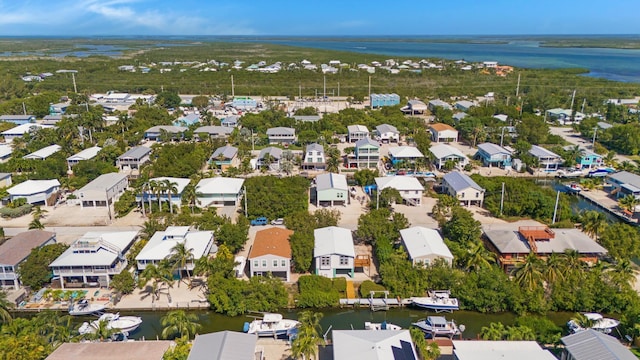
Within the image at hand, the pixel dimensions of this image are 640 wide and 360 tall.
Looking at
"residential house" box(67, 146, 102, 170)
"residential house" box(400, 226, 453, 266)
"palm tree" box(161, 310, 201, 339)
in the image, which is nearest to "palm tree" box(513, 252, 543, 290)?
"residential house" box(400, 226, 453, 266)

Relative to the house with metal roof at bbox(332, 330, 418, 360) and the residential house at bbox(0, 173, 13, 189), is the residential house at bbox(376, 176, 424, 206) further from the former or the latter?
the residential house at bbox(0, 173, 13, 189)

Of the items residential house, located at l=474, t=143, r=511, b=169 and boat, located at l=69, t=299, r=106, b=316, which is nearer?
boat, located at l=69, t=299, r=106, b=316

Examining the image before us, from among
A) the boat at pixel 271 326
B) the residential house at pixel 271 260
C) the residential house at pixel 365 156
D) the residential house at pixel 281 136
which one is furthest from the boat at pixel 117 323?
the residential house at pixel 281 136

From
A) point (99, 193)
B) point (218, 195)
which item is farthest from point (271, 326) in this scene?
point (99, 193)

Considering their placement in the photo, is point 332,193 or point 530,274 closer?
point 530,274

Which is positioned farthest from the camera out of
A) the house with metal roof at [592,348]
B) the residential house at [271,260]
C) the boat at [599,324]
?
the residential house at [271,260]

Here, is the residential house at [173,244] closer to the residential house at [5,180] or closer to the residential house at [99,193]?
the residential house at [99,193]

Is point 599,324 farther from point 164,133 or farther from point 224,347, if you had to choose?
point 164,133
